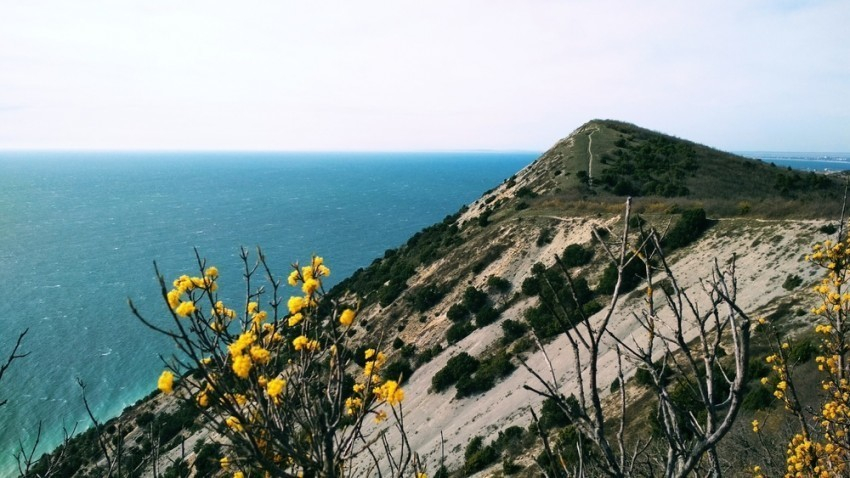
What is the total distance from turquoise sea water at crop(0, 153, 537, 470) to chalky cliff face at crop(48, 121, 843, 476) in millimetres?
11330

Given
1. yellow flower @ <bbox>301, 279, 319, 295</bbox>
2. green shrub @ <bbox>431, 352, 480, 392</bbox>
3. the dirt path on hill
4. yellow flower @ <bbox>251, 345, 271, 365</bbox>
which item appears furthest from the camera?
the dirt path on hill

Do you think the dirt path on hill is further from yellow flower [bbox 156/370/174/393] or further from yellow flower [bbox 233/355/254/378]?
yellow flower [bbox 156/370/174/393]

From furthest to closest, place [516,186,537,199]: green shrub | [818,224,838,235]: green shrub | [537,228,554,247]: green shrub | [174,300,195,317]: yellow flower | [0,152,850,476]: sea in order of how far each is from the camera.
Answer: [516,186,537,199]: green shrub → [0,152,850,476]: sea → [537,228,554,247]: green shrub → [818,224,838,235]: green shrub → [174,300,195,317]: yellow flower

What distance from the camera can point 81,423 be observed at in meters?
39.8

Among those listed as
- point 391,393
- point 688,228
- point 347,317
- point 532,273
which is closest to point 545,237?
point 532,273

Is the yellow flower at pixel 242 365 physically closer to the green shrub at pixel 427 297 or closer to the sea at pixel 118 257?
the sea at pixel 118 257

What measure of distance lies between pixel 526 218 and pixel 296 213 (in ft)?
310

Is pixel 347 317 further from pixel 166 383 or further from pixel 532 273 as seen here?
pixel 532 273

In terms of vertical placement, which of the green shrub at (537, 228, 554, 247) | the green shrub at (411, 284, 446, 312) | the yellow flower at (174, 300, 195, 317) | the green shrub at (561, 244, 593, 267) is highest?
the yellow flower at (174, 300, 195, 317)

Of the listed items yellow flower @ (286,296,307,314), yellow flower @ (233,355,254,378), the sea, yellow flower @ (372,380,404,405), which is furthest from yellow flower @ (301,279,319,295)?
the sea

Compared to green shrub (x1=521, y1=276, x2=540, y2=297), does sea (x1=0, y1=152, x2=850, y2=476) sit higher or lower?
lower

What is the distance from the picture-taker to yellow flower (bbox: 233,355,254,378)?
11.2 feet

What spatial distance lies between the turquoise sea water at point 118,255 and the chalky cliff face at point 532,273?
11.3 m

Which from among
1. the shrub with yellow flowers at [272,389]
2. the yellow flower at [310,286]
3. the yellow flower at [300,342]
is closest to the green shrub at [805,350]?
the shrub with yellow flowers at [272,389]
